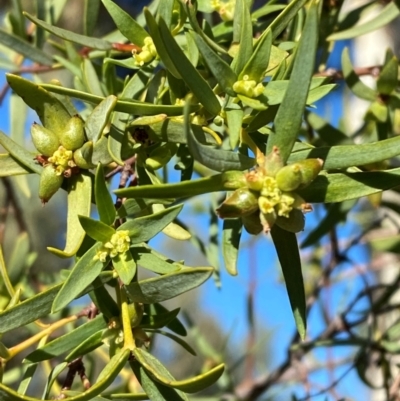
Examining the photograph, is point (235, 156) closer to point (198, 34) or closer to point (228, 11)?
point (198, 34)

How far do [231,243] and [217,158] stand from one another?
0.38 feet

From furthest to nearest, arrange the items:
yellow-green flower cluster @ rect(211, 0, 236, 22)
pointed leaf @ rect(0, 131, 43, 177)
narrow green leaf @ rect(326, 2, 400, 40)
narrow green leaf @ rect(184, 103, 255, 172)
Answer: narrow green leaf @ rect(326, 2, 400, 40) < yellow-green flower cluster @ rect(211, 0, 236, 22) < pointed leaf @ rect(0, 131, 43, 177) < narrow green leaf @ rect(184, 103, 255, 172)

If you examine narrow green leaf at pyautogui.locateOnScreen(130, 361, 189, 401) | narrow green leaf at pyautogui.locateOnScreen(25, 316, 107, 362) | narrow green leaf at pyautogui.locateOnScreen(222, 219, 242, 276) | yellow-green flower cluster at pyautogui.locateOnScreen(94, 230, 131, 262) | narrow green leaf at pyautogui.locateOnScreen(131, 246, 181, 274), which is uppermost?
yellow-green flower cluster at pyautogui.locateOnScreen(94, 230, 131, 262)

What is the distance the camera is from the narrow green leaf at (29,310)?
37 cm

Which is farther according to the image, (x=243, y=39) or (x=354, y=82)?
(x=354, y=82)

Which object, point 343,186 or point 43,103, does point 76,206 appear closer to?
point 43,103

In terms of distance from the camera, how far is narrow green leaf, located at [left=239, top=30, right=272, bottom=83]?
37cm

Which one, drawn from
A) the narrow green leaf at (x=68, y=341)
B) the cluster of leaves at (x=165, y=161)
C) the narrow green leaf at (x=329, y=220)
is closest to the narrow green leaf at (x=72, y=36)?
the cluster of leaves at (x=165, y=161)

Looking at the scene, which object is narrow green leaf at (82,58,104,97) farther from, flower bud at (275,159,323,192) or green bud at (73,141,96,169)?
flower bud at (275,159,323,192)

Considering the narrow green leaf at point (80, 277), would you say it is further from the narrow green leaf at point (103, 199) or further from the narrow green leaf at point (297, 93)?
the narrow green leaf at point (297, 93)

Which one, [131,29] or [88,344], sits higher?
[131,29]

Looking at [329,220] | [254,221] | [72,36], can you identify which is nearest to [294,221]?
[254,221]

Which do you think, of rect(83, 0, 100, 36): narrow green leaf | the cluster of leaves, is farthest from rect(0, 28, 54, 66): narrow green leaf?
the cluster of leaves

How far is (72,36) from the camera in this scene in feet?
1.51
